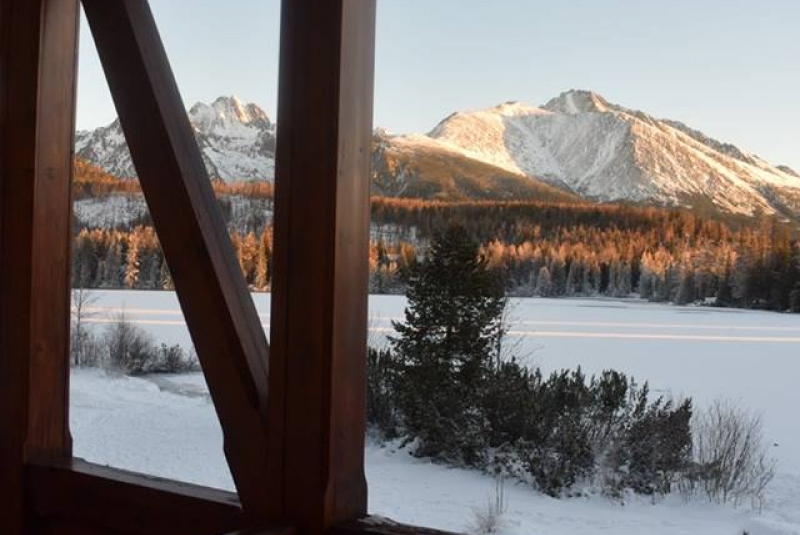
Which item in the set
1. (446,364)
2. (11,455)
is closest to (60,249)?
(11,455)

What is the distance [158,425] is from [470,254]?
3130 mm

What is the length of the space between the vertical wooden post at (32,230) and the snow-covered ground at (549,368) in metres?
0.50

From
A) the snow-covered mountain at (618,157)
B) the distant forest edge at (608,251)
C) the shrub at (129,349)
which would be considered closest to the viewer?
the distant forest edge at (608,251)

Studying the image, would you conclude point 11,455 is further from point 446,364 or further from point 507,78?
point 507,78

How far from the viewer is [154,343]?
8977mm

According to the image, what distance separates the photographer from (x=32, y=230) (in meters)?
0.94

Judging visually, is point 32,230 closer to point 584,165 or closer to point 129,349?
point 584,165

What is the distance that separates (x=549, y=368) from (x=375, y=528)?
713cm

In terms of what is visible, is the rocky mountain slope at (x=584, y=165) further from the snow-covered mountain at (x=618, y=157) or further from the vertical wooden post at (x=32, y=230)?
the vertical wooden post at (x=32, y=230)

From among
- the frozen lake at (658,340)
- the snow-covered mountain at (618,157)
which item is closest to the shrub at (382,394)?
the frozen lake at (658,340)

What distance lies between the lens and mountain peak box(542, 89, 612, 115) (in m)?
10.3

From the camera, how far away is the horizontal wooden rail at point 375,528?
0.64 meters

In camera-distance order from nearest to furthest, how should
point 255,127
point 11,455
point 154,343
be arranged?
point 11,455 → point 255,127 → point 154,343

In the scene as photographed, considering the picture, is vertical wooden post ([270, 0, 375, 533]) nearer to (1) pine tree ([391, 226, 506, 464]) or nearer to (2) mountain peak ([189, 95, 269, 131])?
(2) mountain peak ([189, 95, 269, 131])
